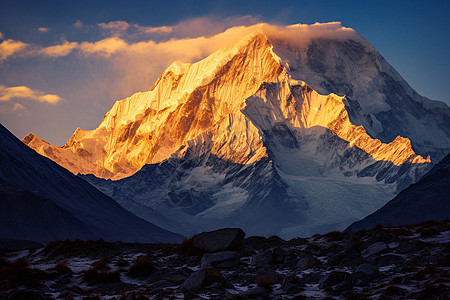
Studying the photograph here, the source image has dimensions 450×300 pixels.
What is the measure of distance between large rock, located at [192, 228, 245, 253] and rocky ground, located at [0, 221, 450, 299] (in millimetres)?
68

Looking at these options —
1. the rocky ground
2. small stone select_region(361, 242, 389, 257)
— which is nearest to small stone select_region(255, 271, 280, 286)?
the rocky ground

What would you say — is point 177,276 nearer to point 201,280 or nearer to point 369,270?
point 201,280

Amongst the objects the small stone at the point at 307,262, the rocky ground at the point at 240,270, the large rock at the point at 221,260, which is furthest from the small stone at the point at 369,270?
the large rock at the point at 221,260

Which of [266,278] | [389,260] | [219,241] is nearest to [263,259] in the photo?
[219,241]

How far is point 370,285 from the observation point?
2936 cm

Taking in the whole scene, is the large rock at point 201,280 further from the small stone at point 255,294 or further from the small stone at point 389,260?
the small stone at point 389,260

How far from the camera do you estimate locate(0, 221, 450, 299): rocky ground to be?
1124 inches

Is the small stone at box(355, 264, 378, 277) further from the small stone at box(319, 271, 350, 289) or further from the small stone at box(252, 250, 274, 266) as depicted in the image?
the small stone at box(252, 250, 274, 266)

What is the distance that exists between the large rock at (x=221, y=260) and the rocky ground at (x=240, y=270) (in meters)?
0.06

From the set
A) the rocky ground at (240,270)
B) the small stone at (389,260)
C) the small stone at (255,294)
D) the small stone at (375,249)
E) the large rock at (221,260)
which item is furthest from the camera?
the large rock at (221,260)

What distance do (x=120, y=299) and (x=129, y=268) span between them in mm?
8874

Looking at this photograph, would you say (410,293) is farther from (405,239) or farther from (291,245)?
(291,245)

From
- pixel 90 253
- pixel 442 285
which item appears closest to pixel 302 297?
pixel 442 285

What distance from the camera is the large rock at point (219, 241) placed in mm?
39938
